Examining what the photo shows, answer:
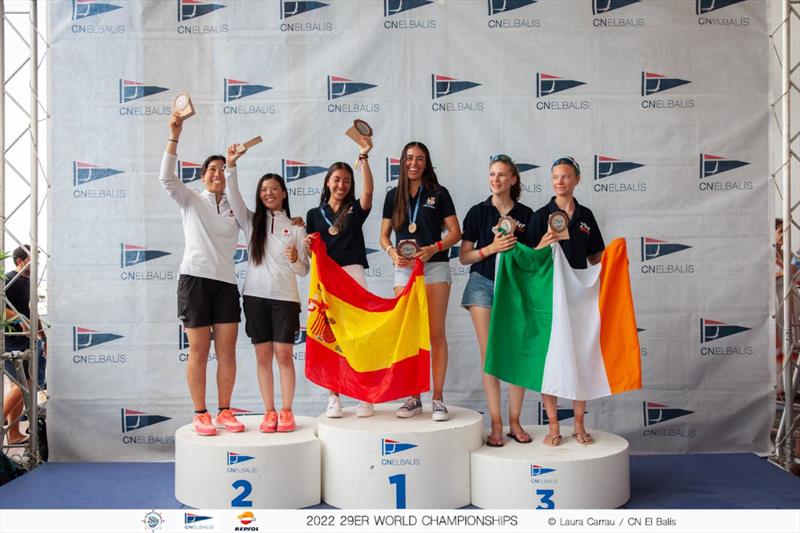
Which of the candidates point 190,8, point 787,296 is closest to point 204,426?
point 190,8

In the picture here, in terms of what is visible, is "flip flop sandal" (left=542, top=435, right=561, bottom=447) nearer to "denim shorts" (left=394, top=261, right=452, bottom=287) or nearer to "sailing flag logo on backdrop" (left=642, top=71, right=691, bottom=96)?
"denim shorts" (left=394, top=261, right=452, bottom=287)

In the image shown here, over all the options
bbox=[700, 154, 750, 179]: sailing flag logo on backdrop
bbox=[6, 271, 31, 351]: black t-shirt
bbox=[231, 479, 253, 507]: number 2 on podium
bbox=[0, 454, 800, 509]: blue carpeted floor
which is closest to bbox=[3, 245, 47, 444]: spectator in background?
bbox=[6, 271, 31, 351]: black t-shirt

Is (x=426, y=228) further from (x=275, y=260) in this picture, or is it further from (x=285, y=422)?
(x=285, y=422)

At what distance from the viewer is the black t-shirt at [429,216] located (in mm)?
4168

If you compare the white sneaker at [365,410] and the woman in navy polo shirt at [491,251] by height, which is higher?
the woman in navy polo shirt at [491,251]

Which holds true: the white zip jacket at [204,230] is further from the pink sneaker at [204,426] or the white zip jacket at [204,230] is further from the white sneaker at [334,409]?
the white sneaker at [334,409]

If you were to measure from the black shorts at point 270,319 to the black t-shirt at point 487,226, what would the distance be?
3.40 ft

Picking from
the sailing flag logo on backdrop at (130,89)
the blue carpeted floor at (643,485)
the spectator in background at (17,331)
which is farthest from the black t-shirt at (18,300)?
the sailing flag logo on backdrop at (130,89)

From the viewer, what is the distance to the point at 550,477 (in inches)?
144

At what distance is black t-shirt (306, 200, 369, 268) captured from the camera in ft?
13.8

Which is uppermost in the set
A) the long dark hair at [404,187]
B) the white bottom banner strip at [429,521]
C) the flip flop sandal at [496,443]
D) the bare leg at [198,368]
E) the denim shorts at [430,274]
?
the long dark hair at [404,187]

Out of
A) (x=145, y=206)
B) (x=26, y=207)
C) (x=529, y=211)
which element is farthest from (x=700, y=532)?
(x=26, y=207)

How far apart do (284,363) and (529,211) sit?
1558 mm

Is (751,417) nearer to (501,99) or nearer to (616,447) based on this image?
(616,447)
